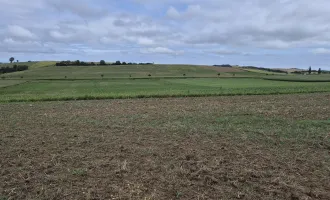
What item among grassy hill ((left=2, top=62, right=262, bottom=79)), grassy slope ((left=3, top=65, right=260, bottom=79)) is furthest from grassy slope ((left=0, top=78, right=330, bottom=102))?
grassy slope ((left=3, top=65, right=260, bottom=79))

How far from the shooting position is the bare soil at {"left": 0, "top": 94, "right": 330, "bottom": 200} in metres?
5.82

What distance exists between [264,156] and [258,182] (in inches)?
77.6

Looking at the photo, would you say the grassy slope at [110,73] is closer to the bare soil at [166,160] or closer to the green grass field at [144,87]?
the green grass field at [144,87]

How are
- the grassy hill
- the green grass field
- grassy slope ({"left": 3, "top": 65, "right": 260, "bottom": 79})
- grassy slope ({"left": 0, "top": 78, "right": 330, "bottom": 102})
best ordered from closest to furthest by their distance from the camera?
grassy slope ({"left": 0, "top": 78, "right": 330, "bottom": 102})
the green grass field
the grassy hill
grassy slope ({"left": 3, "top": 65, "right": 260, "bottom": 79})

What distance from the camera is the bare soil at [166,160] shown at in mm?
5820

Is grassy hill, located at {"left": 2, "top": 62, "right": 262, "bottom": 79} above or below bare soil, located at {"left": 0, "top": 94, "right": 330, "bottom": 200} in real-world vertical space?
above

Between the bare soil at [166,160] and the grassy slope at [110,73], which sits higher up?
the grassy slope at [110,73]

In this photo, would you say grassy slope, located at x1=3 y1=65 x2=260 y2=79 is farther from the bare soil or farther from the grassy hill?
the bare soil

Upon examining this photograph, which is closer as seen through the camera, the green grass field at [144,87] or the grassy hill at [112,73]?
the green grass field at [144,87]

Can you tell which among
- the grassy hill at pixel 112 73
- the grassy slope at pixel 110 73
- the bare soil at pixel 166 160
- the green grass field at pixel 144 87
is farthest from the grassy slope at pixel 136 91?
the grassy slope at pixel 110 73

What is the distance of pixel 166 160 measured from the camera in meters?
7.66

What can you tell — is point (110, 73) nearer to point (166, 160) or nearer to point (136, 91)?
point (136, 91)

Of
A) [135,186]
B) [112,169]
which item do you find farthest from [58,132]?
[135,186]

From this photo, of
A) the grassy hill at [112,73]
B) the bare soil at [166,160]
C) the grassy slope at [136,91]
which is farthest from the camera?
the grassy hill at [112,73]
